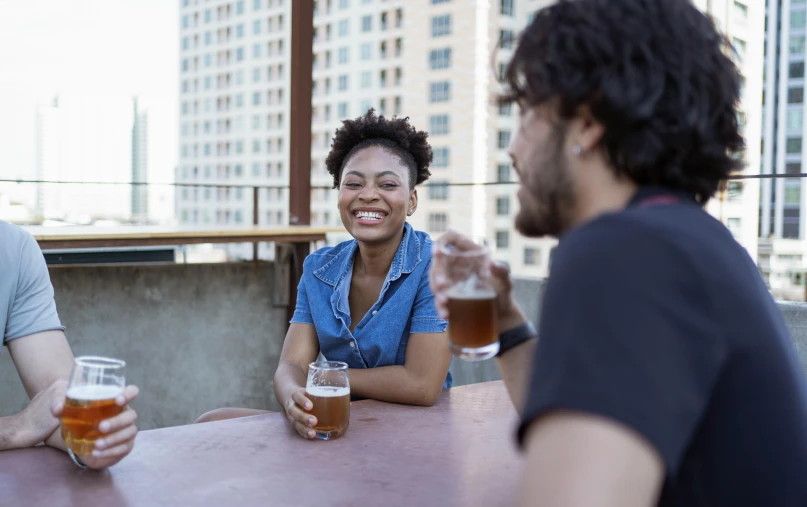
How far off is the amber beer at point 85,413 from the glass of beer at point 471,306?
56 cm

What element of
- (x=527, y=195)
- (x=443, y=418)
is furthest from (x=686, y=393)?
(x=443, y=418)

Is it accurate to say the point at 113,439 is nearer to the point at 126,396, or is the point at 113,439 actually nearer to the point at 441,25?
the point at 126,396

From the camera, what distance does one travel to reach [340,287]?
2.10 m

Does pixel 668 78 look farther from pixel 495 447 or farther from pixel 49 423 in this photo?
pixel 49 423

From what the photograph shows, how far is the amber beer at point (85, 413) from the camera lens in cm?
118

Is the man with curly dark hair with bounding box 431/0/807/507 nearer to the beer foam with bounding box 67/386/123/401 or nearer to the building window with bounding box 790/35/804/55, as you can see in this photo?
the beer foam with bounding box 67/386/123/401

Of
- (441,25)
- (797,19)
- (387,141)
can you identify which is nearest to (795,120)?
(797,19)

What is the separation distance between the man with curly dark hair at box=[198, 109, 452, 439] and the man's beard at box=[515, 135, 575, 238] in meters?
0.90

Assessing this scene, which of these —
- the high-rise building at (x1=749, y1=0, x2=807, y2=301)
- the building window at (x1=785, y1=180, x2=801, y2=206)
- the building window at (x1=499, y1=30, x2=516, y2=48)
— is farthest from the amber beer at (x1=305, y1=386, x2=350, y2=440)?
the building window at (x1=785, y1=180, x2=801, y2=206)

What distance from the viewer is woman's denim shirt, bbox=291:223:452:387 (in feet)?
Answer: 6.44

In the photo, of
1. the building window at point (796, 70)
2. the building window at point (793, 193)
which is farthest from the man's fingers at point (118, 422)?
the building window at point (796, 70)

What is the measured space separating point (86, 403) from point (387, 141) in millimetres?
1368

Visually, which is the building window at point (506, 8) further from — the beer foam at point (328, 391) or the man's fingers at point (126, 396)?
the man's fingers at point (126, 396)

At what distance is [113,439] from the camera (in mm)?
1185
